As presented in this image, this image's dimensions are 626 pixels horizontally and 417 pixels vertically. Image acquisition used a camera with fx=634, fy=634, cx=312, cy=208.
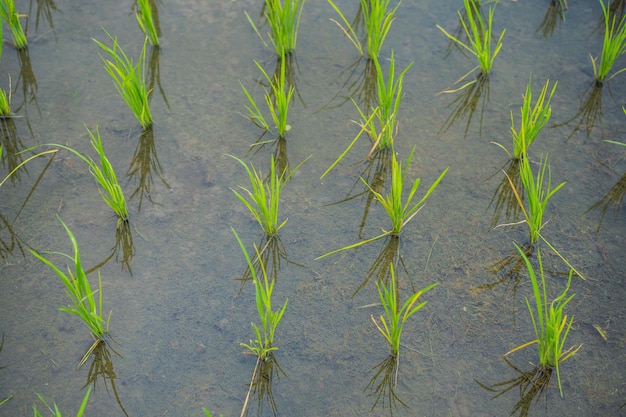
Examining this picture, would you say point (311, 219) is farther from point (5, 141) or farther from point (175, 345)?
point (5, 141)

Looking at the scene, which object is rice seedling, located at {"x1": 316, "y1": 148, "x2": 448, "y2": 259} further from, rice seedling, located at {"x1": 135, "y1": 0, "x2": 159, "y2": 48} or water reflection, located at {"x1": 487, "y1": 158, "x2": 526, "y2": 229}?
rice seedling, located at {"x1": 135, "y1": 0, "x2": 159, "y2": 48}

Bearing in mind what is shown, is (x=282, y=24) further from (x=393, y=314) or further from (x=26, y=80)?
(x=393, y=314)

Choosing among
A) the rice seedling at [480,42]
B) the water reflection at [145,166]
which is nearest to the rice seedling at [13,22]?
the water reflection at [145,166]

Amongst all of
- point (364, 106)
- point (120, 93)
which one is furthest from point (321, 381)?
point (120, 93)

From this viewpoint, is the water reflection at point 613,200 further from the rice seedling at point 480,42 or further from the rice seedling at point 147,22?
the rice seedling at point 147,22

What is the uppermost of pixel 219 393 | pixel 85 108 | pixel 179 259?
pixel 85 108
